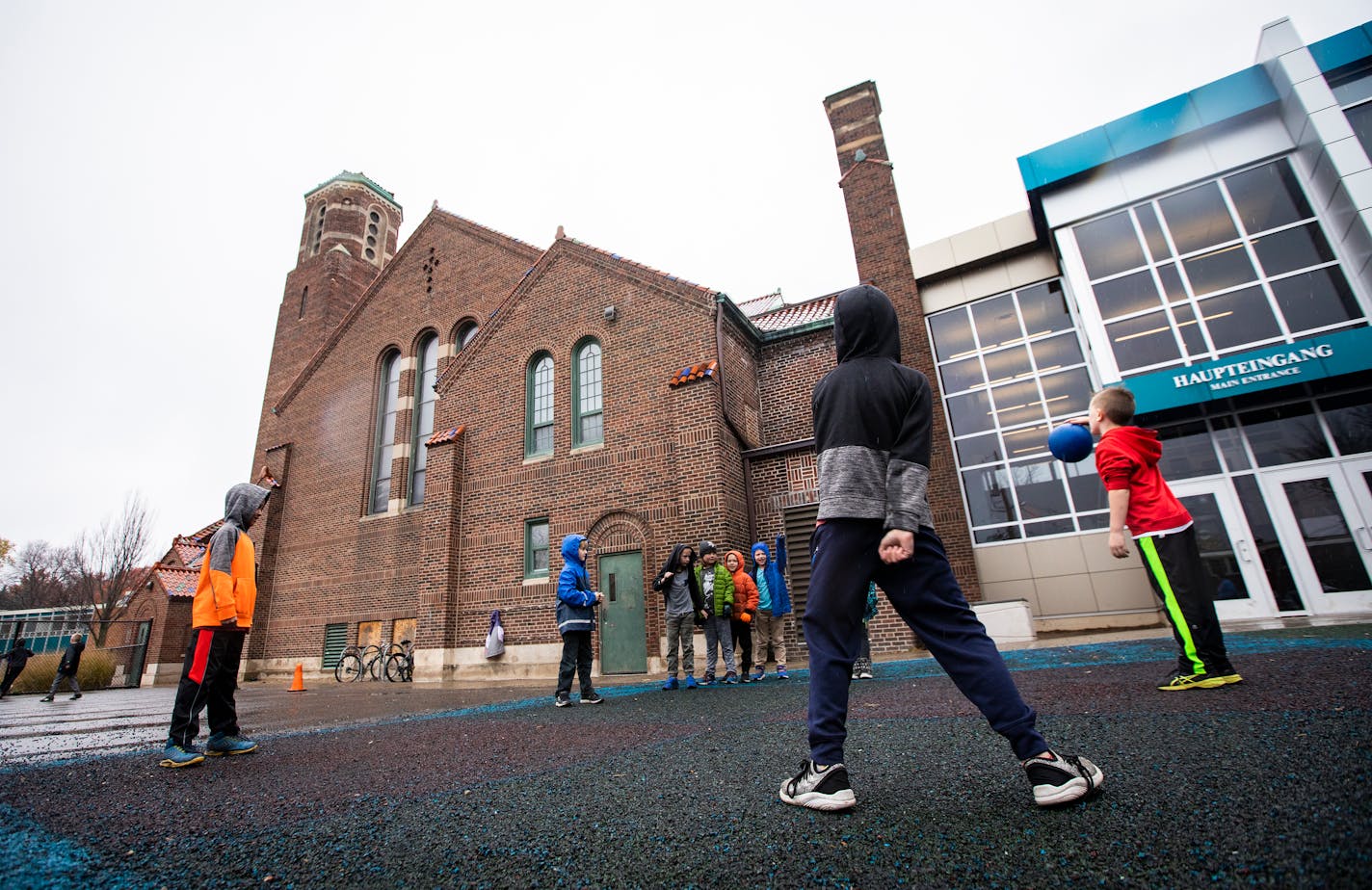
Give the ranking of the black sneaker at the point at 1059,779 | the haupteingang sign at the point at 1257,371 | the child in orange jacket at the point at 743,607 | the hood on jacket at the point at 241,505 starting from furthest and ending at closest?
the haupteingang sign at the point at 1257,371 < the child in orange jacket at the point at 743,607 < the hood on jacket at the point at 241,505 < the black sneaker at the point at 1059,779

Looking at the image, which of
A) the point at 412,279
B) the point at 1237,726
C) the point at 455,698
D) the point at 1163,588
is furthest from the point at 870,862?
the point at 412,279

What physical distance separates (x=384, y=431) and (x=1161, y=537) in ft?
60.5

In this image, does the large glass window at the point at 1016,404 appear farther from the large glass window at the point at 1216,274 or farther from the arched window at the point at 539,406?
the arched window at the point at 539,406

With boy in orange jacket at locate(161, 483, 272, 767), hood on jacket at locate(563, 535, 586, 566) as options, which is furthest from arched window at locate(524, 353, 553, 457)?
boy in orange jacket at locate(161, 483, 272, 767)

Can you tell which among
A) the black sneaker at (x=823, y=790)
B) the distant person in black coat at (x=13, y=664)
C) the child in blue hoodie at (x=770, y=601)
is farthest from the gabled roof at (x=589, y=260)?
the distant person in black coat at (x=13, y=664)

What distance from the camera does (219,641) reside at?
4191 mm

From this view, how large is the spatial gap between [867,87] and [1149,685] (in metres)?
15.8

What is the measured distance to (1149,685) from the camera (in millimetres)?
4211

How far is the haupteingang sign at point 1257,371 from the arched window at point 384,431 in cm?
1764

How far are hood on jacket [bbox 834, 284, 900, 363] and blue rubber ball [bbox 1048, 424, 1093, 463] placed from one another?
6.72 feet

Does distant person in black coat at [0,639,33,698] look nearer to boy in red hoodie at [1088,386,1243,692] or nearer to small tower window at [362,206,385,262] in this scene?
small tower window at [362,206,385,262]

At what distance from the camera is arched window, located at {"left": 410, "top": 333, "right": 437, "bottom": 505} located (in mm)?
16438

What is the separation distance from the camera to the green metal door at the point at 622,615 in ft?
36.0

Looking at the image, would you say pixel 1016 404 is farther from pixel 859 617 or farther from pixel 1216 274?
pixel 859 617
